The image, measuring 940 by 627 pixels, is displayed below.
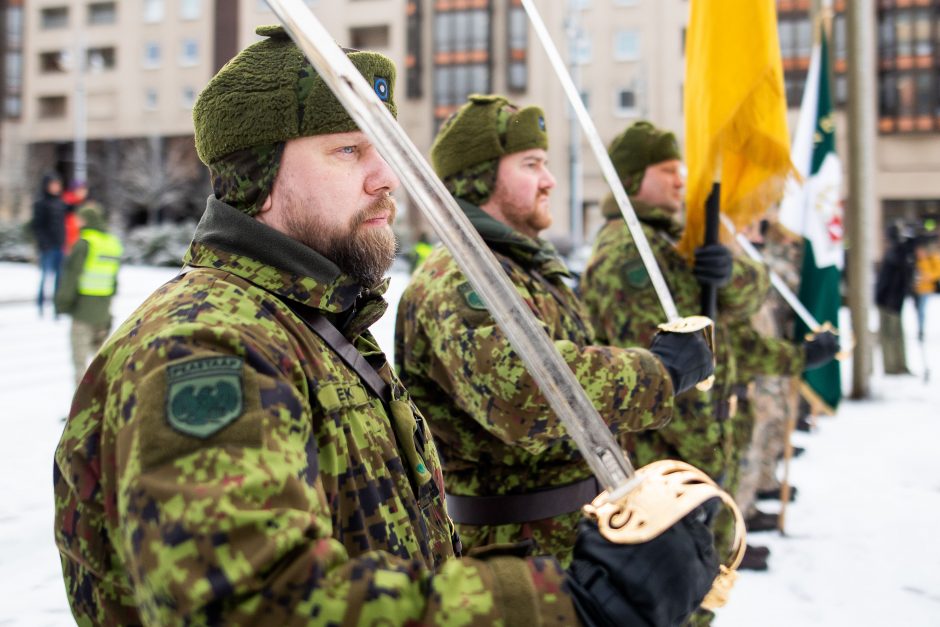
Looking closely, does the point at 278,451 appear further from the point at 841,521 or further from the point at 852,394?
the point at 852,394

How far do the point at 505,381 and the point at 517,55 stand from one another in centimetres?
3713

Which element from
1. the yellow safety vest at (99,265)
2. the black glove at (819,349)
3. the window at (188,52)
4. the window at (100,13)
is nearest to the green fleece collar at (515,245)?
the black glove at (819,349)

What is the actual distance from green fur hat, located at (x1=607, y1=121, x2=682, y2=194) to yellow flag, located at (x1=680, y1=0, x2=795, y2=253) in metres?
0.52

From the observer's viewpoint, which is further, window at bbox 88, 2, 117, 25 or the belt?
window at bbox 88, 2, 117, 25

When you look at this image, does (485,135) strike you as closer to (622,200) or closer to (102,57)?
(622,200)

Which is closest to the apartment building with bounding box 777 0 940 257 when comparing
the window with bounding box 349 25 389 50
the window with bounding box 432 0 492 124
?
the window with bounding box 432 0 492 124

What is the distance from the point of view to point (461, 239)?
1.10 m

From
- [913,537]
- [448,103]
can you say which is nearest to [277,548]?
[913,537]

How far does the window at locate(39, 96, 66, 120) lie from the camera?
141ft

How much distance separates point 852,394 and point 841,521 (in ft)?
13.3

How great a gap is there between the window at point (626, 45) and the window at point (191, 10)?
21689 millimetres

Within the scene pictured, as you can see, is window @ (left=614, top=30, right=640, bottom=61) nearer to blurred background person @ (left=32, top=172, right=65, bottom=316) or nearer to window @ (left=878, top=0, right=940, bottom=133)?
window @ (left=878, top=0, right=940, bottom=133)

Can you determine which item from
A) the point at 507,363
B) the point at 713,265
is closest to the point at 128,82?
the point at 713,265

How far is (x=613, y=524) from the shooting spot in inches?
43.4
